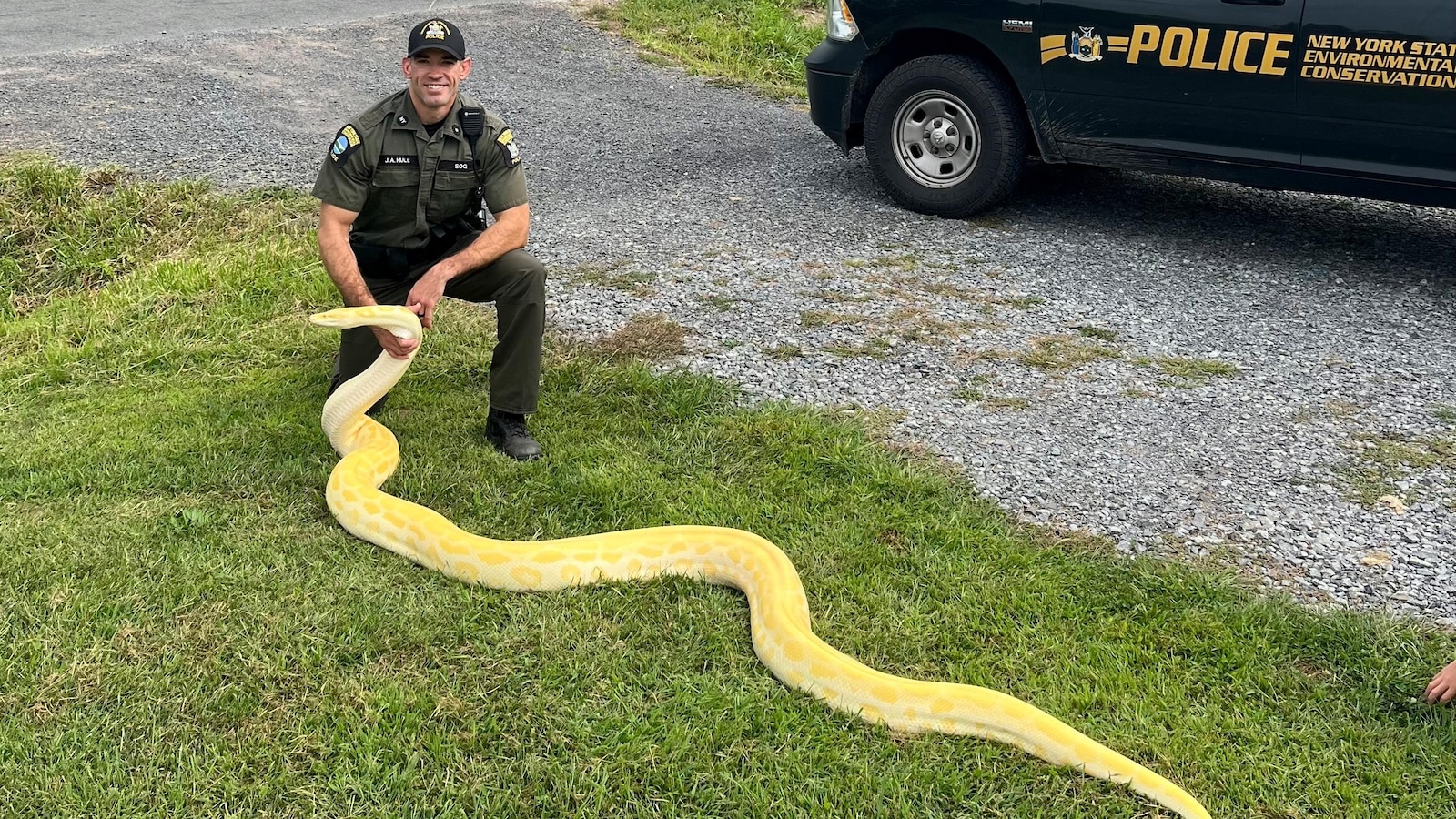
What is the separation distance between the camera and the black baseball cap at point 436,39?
4.79 metres

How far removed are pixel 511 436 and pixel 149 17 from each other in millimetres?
11073

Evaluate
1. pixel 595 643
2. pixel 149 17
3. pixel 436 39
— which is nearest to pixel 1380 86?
pixel 436 39

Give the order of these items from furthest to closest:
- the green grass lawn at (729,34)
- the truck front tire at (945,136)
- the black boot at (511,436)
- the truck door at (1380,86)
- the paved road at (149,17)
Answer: the paved road at (149,17) < the green grass lawn at (729,34) < the truck front tire at (945,136) < the truck door at (1380,86) < the black boot at (511,436)

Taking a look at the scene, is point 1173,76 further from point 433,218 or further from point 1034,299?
point 433,218

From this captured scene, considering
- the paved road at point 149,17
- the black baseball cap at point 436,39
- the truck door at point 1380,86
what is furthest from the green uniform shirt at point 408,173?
the paved road at point 149,17

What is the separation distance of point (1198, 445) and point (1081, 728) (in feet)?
6.49

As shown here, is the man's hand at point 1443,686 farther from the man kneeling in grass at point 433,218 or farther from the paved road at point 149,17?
the paved road at point 149,17

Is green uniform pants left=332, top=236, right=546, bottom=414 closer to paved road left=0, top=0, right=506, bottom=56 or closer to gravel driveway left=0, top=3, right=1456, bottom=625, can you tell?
gravel driveway left=0, top=3, right=1456, bottom=625

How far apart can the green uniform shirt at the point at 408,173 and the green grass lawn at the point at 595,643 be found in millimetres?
843

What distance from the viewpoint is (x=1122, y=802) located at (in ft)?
10.1

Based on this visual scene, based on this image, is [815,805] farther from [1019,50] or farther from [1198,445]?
[1019,50]

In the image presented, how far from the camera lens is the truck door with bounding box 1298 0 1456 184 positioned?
594 cm

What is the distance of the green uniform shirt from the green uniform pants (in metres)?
0.26

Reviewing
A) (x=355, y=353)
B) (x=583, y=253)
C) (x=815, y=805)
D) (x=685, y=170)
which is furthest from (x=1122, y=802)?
(x=685, y=170)
